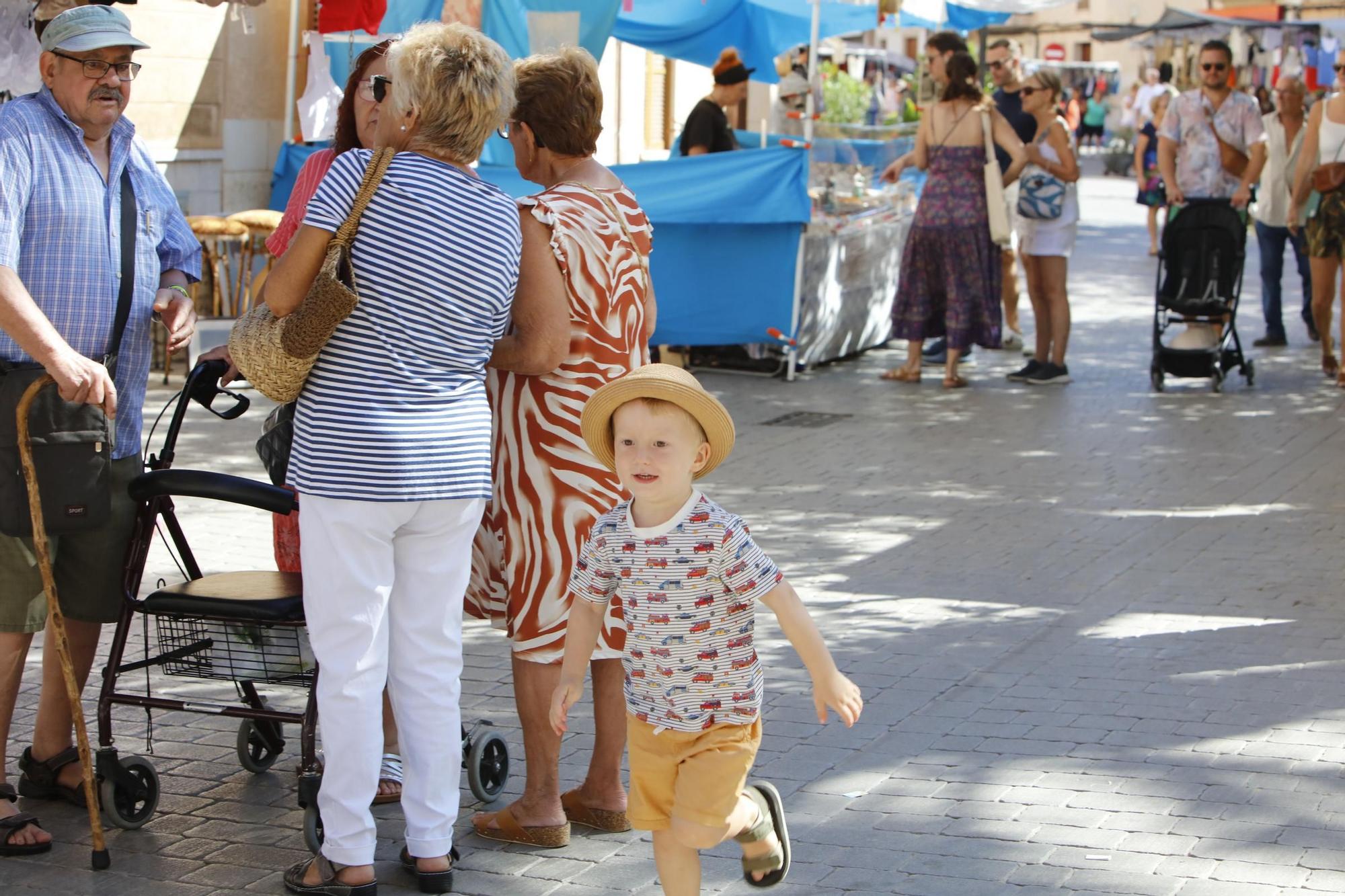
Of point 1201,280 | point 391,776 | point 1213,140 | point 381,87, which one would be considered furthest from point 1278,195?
point 381,87

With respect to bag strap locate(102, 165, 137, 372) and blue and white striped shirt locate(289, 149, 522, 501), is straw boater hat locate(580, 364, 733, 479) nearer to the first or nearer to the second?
blue and white striped shirt locate(289, 149, 522, 501)

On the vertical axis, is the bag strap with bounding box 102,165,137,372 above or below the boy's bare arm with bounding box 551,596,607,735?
above

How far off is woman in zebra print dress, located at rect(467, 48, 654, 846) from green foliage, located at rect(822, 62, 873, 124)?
17699 mm

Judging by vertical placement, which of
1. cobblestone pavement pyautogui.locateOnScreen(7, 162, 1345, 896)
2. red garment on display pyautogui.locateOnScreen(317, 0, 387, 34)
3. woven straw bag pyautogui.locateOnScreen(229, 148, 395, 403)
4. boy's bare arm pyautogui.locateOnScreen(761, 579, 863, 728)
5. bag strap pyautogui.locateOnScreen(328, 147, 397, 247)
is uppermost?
red garment on display pyautogui.locateOnScreen(317, 0, 387, 34)

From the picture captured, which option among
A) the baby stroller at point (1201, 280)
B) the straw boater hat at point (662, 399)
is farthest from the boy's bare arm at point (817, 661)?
the baby stroller at point (1201, 280)

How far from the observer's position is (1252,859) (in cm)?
413

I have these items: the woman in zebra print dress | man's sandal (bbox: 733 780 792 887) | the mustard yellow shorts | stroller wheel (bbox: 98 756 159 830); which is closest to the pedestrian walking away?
the woman in zebra print dress

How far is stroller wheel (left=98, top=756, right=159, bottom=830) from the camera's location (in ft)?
14.0

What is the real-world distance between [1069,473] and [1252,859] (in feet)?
16.4

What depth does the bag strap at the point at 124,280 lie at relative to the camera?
4285 mm

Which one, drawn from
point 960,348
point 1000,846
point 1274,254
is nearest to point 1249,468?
point 960,348

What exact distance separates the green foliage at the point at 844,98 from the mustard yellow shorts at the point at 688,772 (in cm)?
1863

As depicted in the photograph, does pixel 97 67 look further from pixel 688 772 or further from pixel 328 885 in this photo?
pixel 688 772

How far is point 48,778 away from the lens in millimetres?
4523
